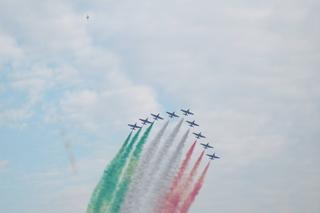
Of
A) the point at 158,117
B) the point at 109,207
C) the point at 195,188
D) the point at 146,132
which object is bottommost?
the point at 109,207

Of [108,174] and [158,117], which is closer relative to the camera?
[108,174]

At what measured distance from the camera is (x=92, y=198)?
136625mm

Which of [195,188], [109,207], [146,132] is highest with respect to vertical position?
[146,132]

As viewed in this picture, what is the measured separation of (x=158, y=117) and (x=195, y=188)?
2923cm

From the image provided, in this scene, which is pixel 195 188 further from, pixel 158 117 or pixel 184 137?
pixel 158 117

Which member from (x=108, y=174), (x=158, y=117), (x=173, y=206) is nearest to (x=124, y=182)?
(x=108, y=174)

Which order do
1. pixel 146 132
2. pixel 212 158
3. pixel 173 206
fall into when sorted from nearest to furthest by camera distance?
pixel 173 206 → pixel 146 132 → pixel 212 158

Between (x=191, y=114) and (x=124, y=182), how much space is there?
35.7 metres

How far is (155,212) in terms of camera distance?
131 metres

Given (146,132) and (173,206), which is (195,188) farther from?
(146,132)

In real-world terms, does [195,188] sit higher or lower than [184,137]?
lower

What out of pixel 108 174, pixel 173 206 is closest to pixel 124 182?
pixel 108 174

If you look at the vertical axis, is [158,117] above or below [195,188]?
above

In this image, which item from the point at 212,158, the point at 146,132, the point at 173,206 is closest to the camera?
the point at 173,206
